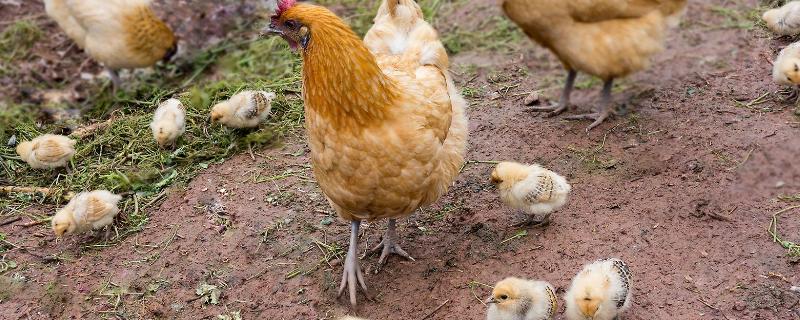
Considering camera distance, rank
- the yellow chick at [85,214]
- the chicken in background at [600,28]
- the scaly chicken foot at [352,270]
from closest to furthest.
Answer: the scaly chicken foot at [352,270], the yellow chick at [85,214], the chicken in background at [600,28]

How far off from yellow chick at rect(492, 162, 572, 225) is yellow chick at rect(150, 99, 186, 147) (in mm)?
2435

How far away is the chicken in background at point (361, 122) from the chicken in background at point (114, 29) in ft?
11.7

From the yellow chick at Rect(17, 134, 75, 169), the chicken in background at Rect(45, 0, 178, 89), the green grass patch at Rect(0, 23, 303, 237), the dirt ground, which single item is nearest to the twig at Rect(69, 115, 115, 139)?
the green grass patch at Rect(0, 23, 303, 237)

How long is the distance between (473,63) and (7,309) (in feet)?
13.5

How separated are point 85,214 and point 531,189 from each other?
8.95 ft

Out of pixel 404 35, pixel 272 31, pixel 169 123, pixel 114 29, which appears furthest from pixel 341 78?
pixel 114 29

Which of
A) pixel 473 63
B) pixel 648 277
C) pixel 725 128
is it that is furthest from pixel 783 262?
pixel 473 63

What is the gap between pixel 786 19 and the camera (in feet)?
18.5

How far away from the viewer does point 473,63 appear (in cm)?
656

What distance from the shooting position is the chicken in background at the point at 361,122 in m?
3.49

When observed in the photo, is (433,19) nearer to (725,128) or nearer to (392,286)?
(725,128)

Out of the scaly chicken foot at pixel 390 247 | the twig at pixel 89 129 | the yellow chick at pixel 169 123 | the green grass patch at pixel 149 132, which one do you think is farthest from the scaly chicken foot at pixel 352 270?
the twig at pixel 89 129

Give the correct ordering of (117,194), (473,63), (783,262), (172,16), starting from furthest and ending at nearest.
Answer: (172,16) < (473,63) < (117,194) < (783,262)

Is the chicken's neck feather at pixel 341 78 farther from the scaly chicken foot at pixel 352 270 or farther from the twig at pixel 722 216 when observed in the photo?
the twig at pixel 722 216
